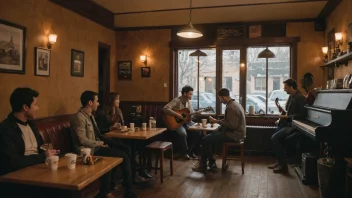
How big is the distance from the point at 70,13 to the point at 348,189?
4924mm

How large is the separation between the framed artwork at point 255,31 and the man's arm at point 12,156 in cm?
507

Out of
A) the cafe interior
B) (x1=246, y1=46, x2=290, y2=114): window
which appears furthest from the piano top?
(x1=246, y1=46, x2=290, y2=114): window

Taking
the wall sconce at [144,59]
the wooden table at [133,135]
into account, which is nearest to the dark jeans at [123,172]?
the wooden table at [133,135]

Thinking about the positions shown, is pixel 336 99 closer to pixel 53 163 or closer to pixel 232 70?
pixel 232 70

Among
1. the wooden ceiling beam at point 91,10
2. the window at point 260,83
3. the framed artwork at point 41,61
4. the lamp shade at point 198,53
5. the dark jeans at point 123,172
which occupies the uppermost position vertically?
the wooden ceiling beam at point 91,10

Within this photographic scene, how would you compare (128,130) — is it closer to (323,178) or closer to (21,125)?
(21,125)

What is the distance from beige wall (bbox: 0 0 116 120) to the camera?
385 cm

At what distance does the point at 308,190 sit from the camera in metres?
3.75

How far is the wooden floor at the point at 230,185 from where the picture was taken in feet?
11.7

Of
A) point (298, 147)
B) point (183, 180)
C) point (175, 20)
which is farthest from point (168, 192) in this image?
point (175, 20)

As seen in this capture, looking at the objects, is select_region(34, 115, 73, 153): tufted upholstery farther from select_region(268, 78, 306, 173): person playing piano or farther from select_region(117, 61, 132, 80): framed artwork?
select_region(268, 78, 306, 173): person playing piano

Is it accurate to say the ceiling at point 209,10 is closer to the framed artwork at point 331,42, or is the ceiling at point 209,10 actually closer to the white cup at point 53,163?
the framed artwork at point 331,42

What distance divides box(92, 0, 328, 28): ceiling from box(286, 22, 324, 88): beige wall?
8.8 inches

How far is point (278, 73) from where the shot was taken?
6.18 metres
